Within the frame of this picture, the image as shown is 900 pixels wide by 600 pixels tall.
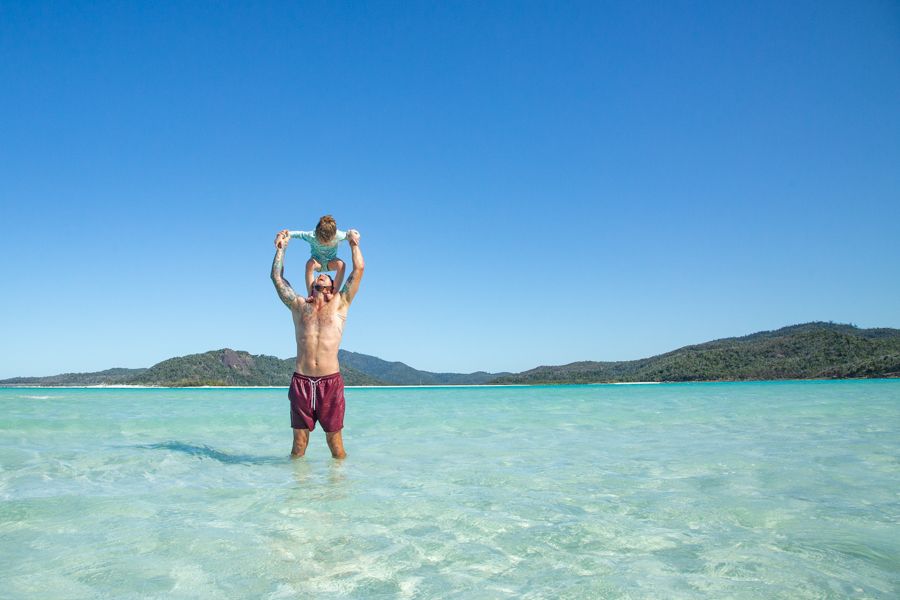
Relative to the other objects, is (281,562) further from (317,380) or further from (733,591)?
(317,380)

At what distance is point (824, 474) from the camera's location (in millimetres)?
5645

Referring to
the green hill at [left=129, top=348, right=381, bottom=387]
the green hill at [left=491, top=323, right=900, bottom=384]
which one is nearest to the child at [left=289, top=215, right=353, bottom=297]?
the green hill at [left=491, top=323, right=900, bottom=384]

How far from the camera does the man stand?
6371mm

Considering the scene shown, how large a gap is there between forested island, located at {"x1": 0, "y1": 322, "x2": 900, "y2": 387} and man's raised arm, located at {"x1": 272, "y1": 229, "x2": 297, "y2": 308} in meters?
78.1

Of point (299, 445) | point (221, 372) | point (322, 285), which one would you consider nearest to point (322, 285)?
point (322, 285)

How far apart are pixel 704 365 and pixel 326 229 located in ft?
298

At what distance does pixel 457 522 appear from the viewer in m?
3.97

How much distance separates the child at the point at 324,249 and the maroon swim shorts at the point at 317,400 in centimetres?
97

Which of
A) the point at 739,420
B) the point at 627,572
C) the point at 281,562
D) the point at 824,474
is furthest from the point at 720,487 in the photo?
the point at 739,420

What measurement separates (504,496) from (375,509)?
112 cm

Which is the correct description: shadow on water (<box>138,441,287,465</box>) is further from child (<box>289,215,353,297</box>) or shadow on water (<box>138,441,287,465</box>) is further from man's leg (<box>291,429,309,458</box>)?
child (<box>289,215,353,297</box>)

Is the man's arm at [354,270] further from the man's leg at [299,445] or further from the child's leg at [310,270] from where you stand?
the man's leg at [299,445]

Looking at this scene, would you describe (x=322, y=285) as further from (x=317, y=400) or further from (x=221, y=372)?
(x=221, y=372)

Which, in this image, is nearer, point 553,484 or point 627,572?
point 627,572
